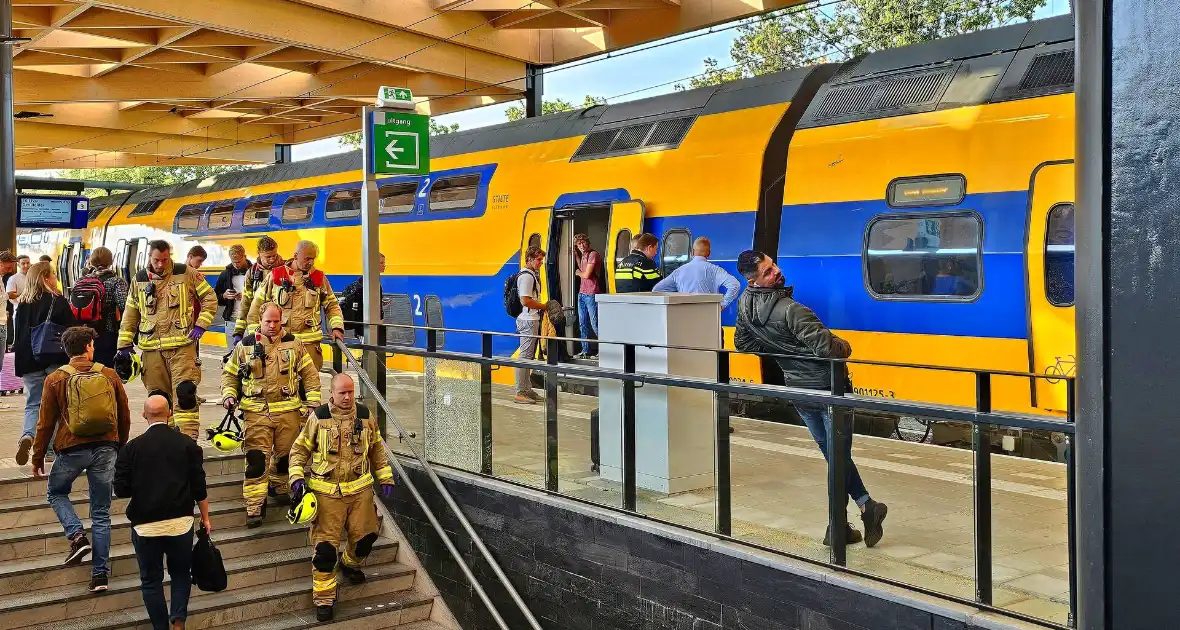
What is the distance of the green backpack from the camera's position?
7375 mm

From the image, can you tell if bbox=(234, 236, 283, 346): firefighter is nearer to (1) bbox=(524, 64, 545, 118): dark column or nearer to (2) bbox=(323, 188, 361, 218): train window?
(2) bbox=(323, 188, 361, 218): train window

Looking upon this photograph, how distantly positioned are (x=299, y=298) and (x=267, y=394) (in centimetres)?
109

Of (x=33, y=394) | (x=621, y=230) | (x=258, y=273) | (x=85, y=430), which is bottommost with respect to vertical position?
(x=85, y=430)

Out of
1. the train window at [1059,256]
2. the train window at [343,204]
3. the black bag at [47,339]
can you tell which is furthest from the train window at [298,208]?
the train window at [1059,256]

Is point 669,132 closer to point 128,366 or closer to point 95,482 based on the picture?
point 128,366

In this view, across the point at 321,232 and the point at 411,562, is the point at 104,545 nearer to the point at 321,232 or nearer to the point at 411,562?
the point at 411,562

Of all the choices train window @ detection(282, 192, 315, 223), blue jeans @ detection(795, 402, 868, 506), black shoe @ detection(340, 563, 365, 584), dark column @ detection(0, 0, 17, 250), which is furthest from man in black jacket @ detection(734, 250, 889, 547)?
train window @ detection(282, 192, 315, 223)

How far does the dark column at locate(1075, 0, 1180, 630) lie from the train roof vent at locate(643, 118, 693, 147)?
9497 mm

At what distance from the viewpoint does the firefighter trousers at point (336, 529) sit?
7965 millimetres

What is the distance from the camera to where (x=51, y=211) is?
59.0 feet

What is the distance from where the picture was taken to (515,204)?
1449 cm

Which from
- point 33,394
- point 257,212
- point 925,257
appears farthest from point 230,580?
point 257,212

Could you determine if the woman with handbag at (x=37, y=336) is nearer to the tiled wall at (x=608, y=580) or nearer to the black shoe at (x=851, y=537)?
the tiled wall at (x=608, y=580)

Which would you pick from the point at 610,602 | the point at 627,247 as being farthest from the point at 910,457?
the point at 627,247
